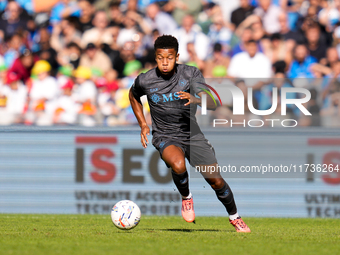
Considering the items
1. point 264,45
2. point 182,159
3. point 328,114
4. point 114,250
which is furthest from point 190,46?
point 114,250

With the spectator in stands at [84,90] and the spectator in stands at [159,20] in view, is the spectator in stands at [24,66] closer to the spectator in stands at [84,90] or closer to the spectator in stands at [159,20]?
the spectator in stands at [84,90]

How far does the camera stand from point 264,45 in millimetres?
12422

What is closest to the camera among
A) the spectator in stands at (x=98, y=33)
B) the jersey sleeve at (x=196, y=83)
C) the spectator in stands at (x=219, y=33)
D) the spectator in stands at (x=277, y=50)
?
the jersey sleeve at (x=196, y=83)

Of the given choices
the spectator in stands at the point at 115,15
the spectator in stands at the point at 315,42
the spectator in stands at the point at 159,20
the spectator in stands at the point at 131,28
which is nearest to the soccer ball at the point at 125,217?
the spectator in stands at the point at 315,42

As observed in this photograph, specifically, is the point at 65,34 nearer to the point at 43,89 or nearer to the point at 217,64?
the point at 43,89

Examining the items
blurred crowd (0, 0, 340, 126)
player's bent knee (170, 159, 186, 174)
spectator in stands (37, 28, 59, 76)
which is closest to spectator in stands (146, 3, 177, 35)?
blurred crowd (0, 0, 340, 126)

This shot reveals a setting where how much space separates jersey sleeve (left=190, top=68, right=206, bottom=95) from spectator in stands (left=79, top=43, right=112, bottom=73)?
6448 millimetres

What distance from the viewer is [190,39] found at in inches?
511

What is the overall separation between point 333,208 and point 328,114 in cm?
160

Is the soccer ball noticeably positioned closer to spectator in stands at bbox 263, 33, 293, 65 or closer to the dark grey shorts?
the dark grey shorts

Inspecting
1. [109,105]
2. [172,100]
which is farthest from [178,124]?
[109,105]

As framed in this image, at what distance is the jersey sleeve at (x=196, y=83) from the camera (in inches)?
261

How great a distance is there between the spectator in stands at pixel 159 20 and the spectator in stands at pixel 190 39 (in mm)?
330

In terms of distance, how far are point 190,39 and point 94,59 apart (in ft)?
7.45
